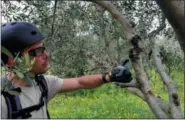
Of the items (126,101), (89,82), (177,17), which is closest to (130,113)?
(126,101)

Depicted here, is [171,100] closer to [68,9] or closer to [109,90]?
[68,9]

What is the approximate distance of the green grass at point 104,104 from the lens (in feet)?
45.8

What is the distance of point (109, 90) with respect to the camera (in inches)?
704

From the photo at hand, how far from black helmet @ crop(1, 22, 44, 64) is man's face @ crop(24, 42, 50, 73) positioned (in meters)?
0.05

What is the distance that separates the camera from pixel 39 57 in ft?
10.4

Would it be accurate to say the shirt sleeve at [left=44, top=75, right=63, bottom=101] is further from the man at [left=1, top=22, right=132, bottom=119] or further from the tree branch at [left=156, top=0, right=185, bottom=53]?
the tree branch at [left=156, top=0, right=185, bottom=53]

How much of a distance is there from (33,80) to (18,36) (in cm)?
35

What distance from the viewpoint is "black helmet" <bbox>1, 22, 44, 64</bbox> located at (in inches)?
126

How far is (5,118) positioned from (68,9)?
342 cm

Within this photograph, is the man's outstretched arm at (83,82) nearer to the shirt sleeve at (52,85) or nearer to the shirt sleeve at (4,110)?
the shirt sleeve at (52,85)

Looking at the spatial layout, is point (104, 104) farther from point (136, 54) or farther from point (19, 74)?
point (19, 74)

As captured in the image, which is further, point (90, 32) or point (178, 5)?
point (90, 32)

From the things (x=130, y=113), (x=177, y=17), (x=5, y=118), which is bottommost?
(x=130, y=113)

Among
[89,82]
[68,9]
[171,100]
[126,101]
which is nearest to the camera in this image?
[171,100]
